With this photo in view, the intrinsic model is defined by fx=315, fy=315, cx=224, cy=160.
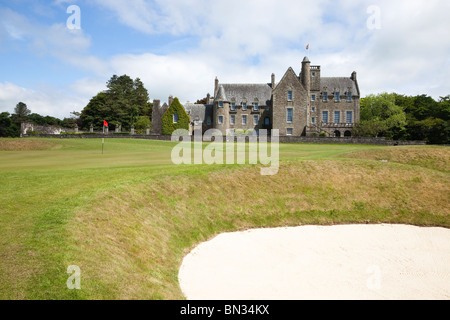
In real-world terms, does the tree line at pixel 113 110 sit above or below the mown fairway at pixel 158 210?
above

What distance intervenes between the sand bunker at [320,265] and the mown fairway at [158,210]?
1.04 meters

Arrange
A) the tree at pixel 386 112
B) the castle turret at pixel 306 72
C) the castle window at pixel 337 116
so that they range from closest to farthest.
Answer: the castle turret at pixel 306 72
the castle window at pixel 337 116
the tree at pixel 386 112

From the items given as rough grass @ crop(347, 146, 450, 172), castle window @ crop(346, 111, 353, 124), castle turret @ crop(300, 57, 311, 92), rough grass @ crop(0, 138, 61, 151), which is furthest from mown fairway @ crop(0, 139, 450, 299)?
castle window @ crop(346, 111, 353, 124)

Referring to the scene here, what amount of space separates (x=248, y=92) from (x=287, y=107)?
403 inches

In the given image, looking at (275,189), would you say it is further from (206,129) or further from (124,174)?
(206,129)

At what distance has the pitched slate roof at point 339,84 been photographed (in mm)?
70500

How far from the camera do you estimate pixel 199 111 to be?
69.8m

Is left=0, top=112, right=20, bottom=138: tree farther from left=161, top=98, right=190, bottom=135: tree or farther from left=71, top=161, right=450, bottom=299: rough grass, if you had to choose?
left=71, top=161, right=450, bottom=299: rough grass

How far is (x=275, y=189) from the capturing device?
19531 mm

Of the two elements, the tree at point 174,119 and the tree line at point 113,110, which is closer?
the tree at point 174,119

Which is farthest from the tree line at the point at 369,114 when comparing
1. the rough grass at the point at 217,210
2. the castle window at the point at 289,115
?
the rough grass at the point at 217,210

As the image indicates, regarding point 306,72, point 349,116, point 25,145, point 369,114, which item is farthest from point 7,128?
point 369,114

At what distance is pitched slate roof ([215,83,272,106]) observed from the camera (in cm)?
6862

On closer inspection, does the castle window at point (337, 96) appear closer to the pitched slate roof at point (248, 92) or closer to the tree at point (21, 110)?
the pitched slate roof at point (248, 92)
